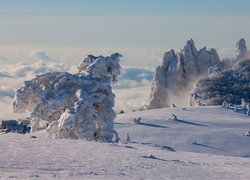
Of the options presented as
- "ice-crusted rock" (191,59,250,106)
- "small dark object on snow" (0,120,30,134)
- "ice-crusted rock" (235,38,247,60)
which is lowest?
"small dark object on snow" (0,120,30,134)

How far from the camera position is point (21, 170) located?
813 inches

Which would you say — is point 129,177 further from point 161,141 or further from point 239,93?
point 239,93

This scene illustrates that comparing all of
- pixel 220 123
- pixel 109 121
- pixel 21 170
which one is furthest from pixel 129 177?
pixel 220 123

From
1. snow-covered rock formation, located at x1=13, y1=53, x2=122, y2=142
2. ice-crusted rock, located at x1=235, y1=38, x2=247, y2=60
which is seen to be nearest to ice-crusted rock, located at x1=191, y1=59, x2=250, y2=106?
ice-crusted rock, located at x1=235, y1=38, x2=247, y2=60

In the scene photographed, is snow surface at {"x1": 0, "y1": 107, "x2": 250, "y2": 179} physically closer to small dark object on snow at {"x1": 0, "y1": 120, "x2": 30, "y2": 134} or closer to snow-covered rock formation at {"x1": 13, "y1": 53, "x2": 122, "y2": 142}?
snow-covered rock formation at {"x1": 13, "y1": 53, "x2": 122, "y2": 142}

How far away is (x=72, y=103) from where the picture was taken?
3688 cm

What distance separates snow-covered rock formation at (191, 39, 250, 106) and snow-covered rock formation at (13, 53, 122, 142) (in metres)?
44.3

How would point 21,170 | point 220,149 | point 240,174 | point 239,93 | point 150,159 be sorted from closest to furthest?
point 21,170, point 240,174, point 150,159, point 220,149, point 239,93

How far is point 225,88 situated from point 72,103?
170 feet

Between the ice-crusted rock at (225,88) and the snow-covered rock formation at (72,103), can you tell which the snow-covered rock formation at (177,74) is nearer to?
the ice-crusted rock at (225,88)

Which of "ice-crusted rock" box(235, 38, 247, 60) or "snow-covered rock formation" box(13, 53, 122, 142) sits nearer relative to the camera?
"snow-covered rock formation" box(13, 53, 122, 142)

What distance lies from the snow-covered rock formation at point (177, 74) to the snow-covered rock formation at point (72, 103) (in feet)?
182

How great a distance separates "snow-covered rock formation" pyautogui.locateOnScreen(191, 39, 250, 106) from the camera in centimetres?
8380

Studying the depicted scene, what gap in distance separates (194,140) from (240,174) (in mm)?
21702
